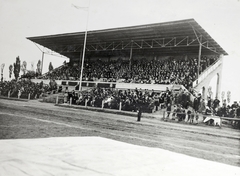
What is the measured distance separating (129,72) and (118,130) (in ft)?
4.95

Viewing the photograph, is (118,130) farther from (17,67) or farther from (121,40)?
(17,67)

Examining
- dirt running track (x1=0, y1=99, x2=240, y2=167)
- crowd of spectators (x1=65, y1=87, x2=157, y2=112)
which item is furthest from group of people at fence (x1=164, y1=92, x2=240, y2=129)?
crowd of spectators (x1=65, y1=87, x2=157, y2=112)


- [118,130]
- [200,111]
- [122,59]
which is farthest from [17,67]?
[200,111]

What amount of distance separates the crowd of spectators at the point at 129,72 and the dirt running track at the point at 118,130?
70 centimetres

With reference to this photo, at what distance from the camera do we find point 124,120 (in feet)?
13.1

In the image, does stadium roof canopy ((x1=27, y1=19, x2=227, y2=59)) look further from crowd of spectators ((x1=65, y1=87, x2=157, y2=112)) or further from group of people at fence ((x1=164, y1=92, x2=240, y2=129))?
group of people at fence ((x1=164, y1=92, x2=240, y2=129))

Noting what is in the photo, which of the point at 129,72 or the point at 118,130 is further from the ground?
the point at 129,72

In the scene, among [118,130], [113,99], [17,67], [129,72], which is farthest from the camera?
[129,72]

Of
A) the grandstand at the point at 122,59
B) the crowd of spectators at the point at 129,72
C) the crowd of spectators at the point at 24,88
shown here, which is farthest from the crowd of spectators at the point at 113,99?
the crowd of spectators at the point at 24,88

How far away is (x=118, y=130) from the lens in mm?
3812

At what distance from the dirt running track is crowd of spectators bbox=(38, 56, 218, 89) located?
700 millimetres

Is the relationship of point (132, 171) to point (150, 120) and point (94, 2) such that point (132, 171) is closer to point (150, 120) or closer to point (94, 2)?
point (150, 120)

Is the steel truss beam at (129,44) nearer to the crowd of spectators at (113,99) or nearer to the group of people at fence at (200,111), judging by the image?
the crowd of spectators at (113,99)

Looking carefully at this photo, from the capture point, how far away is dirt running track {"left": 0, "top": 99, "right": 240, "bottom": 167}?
2.93 metres
